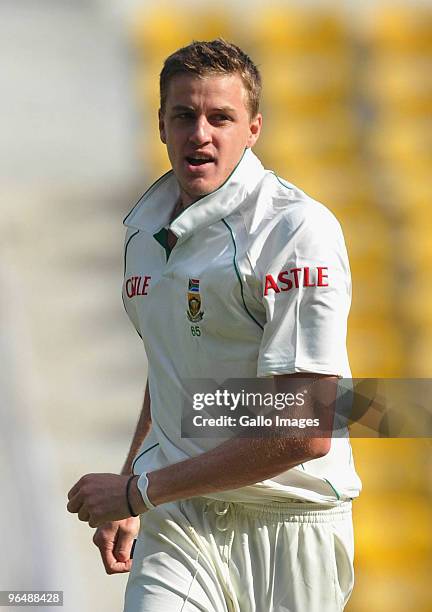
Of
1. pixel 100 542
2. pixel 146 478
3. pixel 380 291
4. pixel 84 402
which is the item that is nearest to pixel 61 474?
pixel 84 402

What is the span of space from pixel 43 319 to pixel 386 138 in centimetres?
166

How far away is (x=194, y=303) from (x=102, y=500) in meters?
0.41

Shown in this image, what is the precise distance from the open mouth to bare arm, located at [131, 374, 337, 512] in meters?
0.48

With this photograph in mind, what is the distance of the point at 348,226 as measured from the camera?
15.0 ft

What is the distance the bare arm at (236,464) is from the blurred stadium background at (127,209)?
6.69ft

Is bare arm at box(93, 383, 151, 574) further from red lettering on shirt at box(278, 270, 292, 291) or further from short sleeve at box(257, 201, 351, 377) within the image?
red lettering on shirt at box(278, 270, 292, 291)

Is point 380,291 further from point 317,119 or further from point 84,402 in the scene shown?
point 84,402

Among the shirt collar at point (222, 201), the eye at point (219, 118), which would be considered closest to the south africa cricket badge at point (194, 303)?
the shirt collar at point (222, 201)

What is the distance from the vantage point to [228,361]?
6.98ft

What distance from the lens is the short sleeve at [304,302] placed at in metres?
1.97

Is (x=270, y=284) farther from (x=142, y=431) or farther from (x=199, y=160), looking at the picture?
(x=142, y=431)

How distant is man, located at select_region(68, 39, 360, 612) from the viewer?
1988mm

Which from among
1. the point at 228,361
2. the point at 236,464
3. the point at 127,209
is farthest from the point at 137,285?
the point at 127,209

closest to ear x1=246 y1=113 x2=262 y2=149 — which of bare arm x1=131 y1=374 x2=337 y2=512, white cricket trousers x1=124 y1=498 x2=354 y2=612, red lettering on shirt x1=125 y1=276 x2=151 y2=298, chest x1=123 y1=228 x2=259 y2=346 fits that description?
chest x1=123 y1=228 x2=259 y2=346
